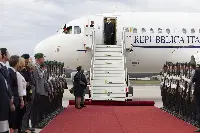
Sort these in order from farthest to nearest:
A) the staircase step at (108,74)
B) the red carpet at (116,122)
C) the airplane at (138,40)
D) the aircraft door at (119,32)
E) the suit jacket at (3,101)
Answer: the airplane at (138,40) < the aircraft door at (119,32) < the staircase step at (108,74) < the red carpet at (116,122) < the suit jacket at (3,101)

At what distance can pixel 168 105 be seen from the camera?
17.2m

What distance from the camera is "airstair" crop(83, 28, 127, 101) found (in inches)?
800

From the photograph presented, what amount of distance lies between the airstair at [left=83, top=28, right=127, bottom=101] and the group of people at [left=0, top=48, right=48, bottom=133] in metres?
6.79

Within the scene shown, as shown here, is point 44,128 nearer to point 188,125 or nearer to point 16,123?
point 16,123

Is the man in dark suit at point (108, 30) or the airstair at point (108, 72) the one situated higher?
the man in dark suit at point (108, 30)

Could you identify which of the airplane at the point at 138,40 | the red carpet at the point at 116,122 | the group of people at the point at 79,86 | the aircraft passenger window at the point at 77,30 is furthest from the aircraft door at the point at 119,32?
the red carpet at the point at 116,122

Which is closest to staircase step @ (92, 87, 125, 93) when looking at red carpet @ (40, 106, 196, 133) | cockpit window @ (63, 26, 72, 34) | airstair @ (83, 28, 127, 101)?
airstair @ (83, 28, 127, 101)

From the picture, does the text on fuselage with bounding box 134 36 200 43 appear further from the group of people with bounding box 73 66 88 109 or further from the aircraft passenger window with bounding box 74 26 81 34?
the group of people with bounding box 73 66 88 109

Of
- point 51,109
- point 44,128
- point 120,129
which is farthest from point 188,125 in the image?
point 51,109

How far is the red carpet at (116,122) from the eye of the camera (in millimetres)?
11827

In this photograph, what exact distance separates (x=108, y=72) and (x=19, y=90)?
12.3 m

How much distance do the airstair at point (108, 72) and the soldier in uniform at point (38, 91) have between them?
Result: 710 centimetres

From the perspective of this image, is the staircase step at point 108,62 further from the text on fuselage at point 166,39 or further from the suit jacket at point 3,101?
the suit jacket at point 3,101

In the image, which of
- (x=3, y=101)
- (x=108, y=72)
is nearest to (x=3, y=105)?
(x=3, y=101)
